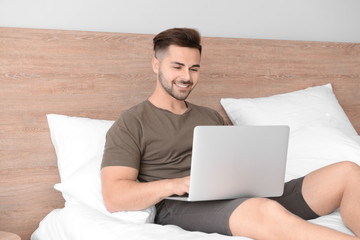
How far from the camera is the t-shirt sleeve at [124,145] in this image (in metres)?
1.59

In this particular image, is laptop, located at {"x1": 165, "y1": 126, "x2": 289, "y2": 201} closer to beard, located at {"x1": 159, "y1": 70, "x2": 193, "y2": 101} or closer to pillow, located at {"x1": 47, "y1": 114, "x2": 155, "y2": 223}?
pillow, located at {"x1": 47, "y1": 114, "x2": 155, "y2": 223}

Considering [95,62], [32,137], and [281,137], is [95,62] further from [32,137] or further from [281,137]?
[281,137]

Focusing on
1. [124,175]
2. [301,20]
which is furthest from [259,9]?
[124,175]

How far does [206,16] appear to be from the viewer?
95.7 inches

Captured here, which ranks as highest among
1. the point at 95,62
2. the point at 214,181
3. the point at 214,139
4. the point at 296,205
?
the point at 95,62

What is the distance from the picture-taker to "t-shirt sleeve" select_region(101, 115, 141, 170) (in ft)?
5.20

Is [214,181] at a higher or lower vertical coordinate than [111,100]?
lower

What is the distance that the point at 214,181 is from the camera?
4.43 ft

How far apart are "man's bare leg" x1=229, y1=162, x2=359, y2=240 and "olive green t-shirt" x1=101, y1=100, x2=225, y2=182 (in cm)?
41

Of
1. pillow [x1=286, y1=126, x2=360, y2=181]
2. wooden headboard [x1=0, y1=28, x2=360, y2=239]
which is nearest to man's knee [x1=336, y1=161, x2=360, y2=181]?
pillow [x1=286, y1=126, x2=360, y2=181]

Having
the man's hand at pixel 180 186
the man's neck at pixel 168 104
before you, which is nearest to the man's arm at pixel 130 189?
the man's hand at pixel 180 186

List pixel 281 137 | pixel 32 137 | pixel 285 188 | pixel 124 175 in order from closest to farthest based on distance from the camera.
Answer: pixel 281 137, pixel 124 175, pixel 285 188, pixel 32 137

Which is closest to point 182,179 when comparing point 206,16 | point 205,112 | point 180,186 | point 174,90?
point 180,186

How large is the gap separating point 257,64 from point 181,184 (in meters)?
1.25
